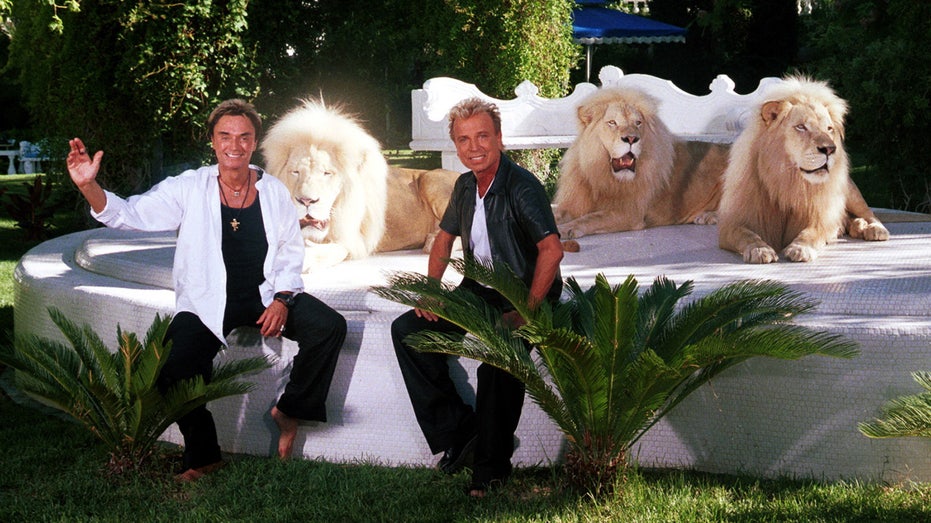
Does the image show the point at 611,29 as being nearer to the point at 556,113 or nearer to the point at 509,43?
the point at 509,43

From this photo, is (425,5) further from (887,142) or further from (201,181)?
(201,181)

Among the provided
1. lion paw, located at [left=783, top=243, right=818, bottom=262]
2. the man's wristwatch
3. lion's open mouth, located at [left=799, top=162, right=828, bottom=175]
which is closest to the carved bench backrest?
lion's open mouth, located at [left=799, top=162, right=828, bottom=175]

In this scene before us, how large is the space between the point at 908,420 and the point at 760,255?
5.97ft

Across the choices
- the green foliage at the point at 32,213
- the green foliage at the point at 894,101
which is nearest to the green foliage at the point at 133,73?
the green foliage at the point at 32,213

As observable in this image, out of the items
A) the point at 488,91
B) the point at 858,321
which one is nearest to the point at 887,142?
the point at 488,91

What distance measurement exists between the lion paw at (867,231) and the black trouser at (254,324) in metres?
3.46

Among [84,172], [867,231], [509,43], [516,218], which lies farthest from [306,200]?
[509,43]

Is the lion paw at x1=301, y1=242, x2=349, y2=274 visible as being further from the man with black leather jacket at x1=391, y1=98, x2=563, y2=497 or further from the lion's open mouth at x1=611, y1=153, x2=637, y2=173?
the lion's open mouth at x1=611, y1=153, x2=637, y2=173

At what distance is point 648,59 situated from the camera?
2183cm

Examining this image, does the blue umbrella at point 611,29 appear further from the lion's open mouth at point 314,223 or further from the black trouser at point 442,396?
the black trouser at point 442,396

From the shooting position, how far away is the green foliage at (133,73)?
9367 mm

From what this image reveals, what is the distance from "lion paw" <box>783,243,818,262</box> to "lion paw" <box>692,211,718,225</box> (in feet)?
4.80

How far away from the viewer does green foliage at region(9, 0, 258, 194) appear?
937cm

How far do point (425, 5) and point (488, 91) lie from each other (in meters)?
2.11
